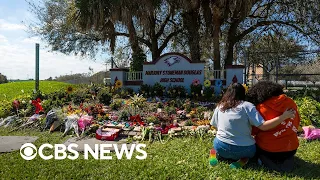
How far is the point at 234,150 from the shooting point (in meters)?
3.59

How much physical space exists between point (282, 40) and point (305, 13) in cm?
386

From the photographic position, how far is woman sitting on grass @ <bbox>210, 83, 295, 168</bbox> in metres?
3.45

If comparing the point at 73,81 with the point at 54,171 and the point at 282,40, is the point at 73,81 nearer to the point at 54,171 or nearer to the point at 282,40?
the point at 282,40

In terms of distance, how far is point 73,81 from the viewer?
842 inches

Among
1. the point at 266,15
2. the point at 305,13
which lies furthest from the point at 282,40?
the point at 305,13

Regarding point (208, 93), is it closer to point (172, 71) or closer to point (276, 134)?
point (172, 71)

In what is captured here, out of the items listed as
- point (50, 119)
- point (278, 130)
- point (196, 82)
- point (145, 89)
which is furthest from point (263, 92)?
point (145, 89)

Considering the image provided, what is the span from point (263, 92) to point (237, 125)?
1.81ft

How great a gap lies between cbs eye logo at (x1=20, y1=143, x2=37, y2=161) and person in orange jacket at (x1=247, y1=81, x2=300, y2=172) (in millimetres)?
3264

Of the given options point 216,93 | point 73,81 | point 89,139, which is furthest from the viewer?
point 73,81

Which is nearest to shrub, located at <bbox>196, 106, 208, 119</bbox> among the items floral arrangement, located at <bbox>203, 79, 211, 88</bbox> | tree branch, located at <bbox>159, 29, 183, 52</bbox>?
floral arrangement, located at <bbox>203, 79, 211, 88</bbox>

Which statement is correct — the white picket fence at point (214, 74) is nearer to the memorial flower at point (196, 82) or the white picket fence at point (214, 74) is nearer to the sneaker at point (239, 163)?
the memorial flower at point (196, 82)

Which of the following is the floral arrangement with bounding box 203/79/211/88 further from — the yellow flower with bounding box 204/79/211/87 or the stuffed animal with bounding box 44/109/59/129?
the stuffed animal with bounding box 44/109/59/129

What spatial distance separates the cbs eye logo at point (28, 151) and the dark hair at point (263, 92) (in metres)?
3.25
